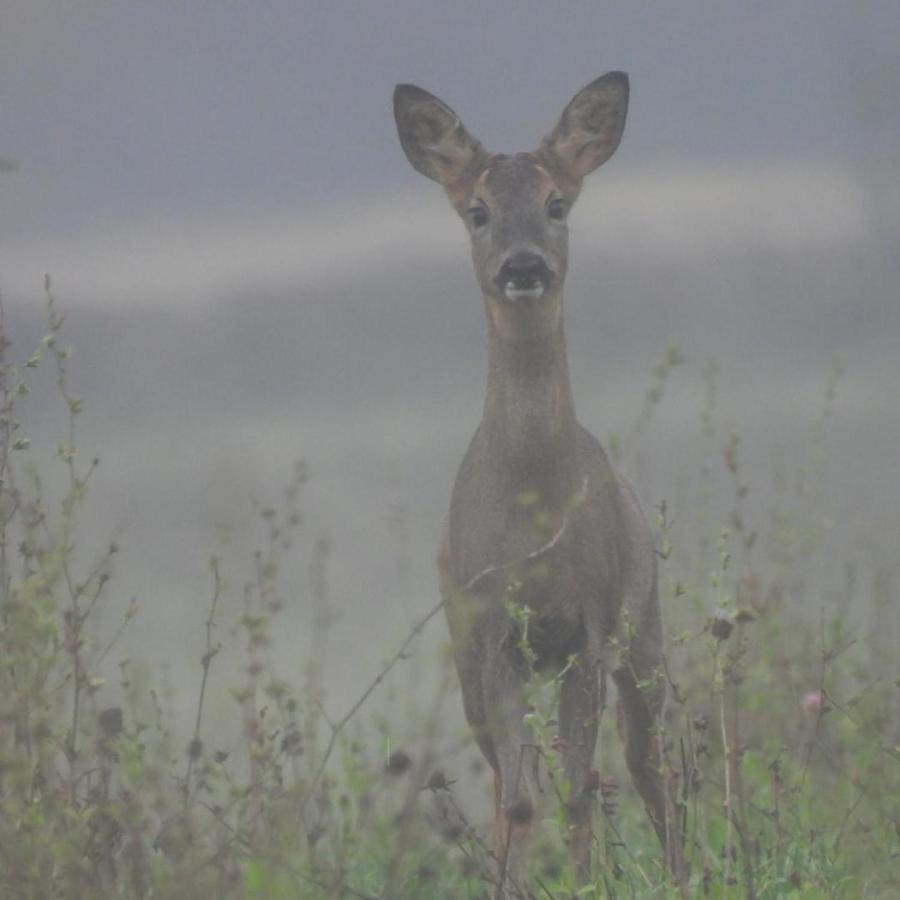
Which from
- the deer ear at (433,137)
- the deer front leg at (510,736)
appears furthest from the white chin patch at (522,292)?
the deer front leg at (510,736)

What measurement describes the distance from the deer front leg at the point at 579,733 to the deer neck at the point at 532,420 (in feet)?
2.08

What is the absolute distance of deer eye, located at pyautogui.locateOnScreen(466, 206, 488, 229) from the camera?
24.7 feet

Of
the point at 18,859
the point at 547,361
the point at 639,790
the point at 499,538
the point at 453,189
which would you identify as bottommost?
the point at 639,790

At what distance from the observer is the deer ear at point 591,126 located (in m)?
7.99

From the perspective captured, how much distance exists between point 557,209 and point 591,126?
0.75 metres

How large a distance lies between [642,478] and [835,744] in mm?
1475

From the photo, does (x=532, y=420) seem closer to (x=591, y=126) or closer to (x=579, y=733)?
(x=579, y=733)

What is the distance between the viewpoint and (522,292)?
6.97 metres

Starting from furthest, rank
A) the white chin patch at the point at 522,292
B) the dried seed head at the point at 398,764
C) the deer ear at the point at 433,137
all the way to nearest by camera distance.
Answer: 1. the deer ear at the point at 433,137
2. the white chin patch at the point at 522,292
3. the dried seed head at the point at 398,764

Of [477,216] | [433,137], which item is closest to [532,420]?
[477,216]

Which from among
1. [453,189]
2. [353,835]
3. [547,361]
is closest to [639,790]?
[547,361]

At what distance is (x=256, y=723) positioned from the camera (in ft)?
16.1

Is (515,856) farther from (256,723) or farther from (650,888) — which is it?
(256,723)

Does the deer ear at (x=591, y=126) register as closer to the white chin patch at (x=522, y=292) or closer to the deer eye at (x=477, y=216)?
the deer eye at (x=477, y=216)
